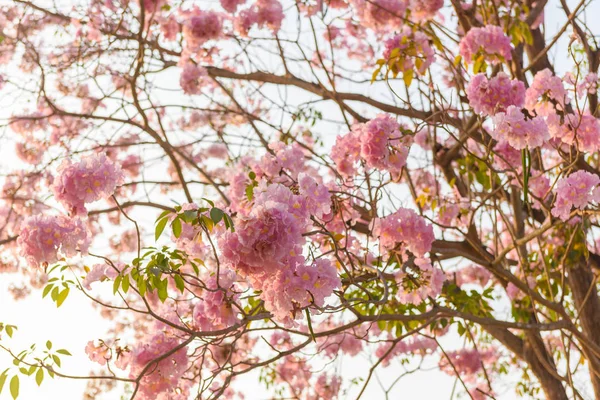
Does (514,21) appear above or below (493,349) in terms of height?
above

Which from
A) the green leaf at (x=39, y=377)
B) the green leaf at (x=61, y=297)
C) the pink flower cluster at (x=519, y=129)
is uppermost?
the pink flower cluster at (x=519, y=129)

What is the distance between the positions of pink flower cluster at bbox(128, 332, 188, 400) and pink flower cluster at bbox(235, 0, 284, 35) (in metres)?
2.52

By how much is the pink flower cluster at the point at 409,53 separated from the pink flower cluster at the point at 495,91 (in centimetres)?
44

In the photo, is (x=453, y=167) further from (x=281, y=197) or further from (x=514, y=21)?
(x=281, y=197)

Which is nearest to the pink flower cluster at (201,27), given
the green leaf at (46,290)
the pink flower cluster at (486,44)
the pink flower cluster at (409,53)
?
the pink flower cluster at (409,53)

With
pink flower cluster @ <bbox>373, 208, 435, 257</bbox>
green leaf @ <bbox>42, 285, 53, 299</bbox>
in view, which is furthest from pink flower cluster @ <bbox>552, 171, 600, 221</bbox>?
green leaf @ <bbox>42, 285, 53, 299</bbox>

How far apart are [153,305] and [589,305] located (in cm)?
255

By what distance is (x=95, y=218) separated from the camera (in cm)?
466

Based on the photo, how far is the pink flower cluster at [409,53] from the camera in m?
2.97

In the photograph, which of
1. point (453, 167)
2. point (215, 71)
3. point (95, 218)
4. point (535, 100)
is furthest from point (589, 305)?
point (95, 218)

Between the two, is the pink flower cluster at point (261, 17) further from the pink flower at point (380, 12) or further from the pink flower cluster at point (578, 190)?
the pink flower cluster at point (578, 190)

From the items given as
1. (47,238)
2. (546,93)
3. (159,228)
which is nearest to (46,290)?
(47,238)

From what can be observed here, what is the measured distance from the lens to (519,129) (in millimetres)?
2348

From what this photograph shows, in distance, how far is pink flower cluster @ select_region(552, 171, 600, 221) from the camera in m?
2.54
